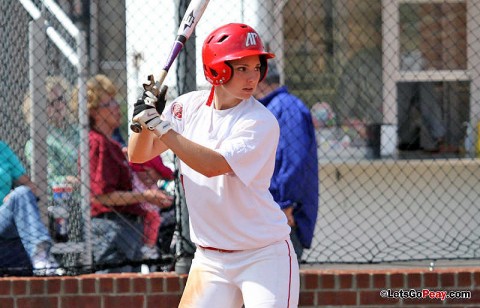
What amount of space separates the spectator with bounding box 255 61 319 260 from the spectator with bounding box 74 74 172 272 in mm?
1138

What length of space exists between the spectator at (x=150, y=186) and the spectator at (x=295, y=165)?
114 centimetres

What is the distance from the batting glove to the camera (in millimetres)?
3852

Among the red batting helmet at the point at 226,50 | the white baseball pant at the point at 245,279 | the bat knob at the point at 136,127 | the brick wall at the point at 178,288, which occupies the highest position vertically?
the red batting helmet at the point at 226,50

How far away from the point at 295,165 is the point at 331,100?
254 centimetres

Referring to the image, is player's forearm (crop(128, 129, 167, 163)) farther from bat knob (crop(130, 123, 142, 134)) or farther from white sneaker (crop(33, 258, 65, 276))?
white sneaker (crop(33, 258, 65, 276))

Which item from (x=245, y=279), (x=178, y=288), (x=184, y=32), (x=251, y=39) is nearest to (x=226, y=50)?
(x=251, y=39)

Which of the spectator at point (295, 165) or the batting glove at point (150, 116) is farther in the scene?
the spectator at point (295, 165)

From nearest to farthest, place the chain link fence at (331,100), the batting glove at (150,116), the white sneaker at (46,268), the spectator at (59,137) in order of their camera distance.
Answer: the batting glove at (150,116), the white sneaker at (46,268), the chain link fence at (331,100), the spectator at (59,137)

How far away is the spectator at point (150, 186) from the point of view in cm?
654

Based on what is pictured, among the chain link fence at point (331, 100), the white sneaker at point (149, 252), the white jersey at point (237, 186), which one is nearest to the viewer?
the white jersey at point (237, 186)

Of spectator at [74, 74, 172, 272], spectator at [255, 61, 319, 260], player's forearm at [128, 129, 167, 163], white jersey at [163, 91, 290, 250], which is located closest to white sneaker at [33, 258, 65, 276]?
spectator at [74, 74, 172, 272]

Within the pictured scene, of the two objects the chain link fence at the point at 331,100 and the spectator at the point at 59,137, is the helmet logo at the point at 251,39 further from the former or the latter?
the spectator at the point at 59,137

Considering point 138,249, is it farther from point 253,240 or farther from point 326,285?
point 253,240

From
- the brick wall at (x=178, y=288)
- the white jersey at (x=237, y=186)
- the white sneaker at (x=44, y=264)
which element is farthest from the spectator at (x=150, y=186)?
the white jersey at (x=237, y=186)
